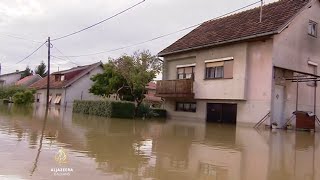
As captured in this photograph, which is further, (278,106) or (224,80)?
(224,80)

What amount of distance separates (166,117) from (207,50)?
7.68 meters

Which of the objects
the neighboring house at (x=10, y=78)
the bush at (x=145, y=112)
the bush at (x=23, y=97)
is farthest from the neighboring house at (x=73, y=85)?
the neighboring house at (x=10, y=78)

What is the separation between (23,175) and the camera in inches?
272

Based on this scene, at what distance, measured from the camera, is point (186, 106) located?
3094 cm

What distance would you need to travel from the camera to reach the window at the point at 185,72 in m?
29.8

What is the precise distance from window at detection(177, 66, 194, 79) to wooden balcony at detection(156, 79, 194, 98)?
1.03m

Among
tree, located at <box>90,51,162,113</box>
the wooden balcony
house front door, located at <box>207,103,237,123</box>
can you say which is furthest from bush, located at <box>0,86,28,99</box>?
house front door, located at <box>207,103,237,123</box>

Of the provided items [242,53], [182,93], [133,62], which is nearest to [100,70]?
[133,62]

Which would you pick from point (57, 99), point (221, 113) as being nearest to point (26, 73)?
point (57, 99)

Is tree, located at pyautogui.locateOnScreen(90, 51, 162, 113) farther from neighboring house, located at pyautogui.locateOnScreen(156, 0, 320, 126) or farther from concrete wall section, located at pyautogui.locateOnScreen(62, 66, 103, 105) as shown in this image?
concrete wall section, located at pyautogui.locateOnScreen(62, 66, 103, 105)

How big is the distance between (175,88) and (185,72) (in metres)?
1.79

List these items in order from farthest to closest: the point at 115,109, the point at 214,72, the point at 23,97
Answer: the point at 23,97, the point at 115,109, the point at 214,72

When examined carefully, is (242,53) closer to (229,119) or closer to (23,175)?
(229,119)

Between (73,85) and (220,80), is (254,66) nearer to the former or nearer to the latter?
(220,80)
